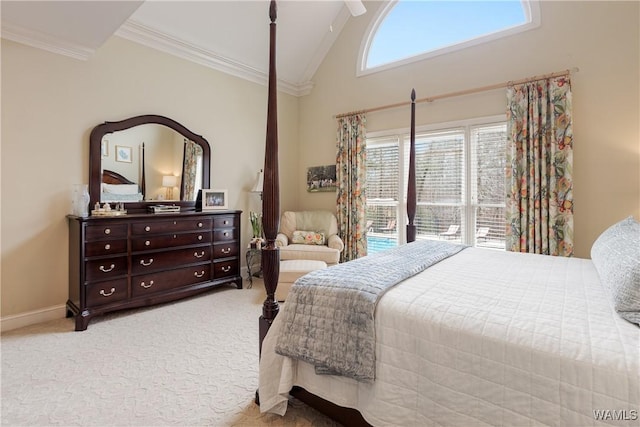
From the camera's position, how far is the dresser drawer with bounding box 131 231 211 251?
9.96ft

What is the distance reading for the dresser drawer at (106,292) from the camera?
8.98 feet

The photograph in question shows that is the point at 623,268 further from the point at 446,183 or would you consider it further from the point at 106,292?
the point at 106,292

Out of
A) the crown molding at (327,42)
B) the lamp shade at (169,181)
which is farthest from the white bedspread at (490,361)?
the crown molding at (327,42)

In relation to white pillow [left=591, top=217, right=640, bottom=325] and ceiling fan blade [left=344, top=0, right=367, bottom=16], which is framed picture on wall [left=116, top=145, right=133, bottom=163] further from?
white pillow [left=591, top=217, right=640, bottom=325]

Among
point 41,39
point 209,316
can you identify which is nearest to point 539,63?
point 209,316

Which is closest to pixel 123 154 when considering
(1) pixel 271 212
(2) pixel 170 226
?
(2) pixel 170 226

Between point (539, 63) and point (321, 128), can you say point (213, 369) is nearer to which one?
point (321, 128)

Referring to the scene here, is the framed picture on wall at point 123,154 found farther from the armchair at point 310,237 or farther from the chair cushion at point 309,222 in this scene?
the chair cushion at point 309,222

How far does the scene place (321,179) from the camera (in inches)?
193

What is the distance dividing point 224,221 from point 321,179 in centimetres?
175

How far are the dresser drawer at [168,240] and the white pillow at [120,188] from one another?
0.63 meters

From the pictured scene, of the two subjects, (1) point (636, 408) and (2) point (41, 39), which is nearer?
(1) point (636, 408)

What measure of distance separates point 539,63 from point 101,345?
4755 millimetres

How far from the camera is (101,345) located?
239cm
